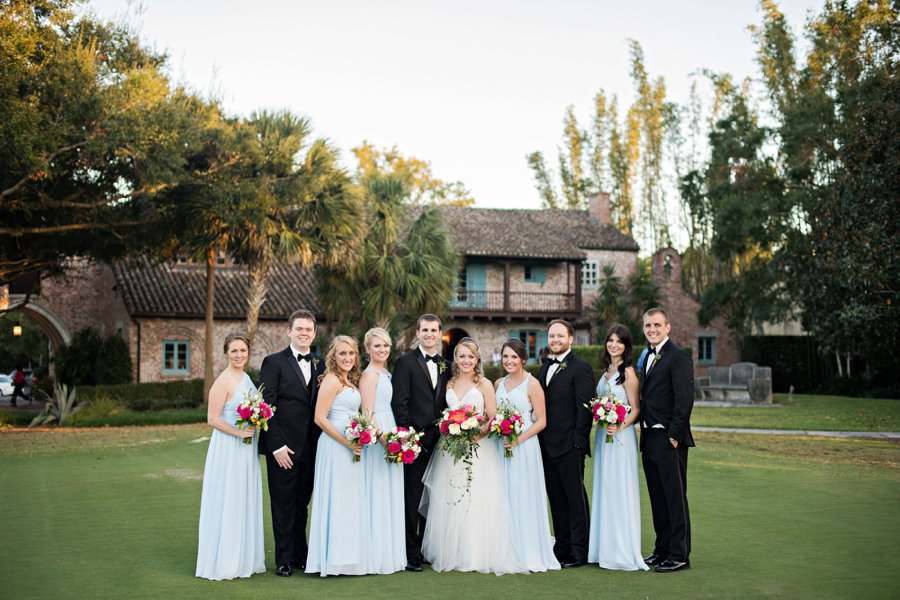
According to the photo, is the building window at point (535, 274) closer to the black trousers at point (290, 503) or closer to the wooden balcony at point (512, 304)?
the wooden balcony at point (512, 304)

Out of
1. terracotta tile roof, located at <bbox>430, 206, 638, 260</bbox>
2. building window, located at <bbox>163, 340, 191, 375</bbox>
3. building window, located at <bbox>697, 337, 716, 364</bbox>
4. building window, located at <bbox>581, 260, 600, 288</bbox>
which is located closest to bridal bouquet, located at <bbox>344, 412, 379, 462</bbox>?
building window, located at <bbox>163, 340, 191, 375</bbox>

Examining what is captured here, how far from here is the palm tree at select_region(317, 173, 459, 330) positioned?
3067 centimetres

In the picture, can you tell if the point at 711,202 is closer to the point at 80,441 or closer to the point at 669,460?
the point at 80,441

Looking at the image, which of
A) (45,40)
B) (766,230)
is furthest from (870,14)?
(45,40)

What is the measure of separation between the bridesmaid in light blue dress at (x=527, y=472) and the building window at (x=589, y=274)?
35.2 meters

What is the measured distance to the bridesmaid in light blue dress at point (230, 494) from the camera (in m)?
7.27

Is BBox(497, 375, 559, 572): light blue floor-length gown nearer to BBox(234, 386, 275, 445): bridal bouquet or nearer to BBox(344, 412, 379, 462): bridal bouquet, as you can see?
BBox(344, 412, 379, 462): bridal bouquet

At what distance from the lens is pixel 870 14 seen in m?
32.6

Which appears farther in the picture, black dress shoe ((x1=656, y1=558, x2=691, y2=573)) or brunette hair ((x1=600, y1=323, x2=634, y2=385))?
brunette hair ((x1=600, y1=323, x2=634, y2=385))

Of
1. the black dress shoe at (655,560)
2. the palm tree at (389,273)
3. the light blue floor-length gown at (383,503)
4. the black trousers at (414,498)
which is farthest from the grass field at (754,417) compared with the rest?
the light blue floor-length gown at (383,503)

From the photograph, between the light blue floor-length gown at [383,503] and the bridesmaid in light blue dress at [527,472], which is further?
the bridesmaid in light blue dress at [527,472]

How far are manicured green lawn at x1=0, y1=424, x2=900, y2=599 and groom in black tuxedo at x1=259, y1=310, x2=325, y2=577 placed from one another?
391 millimetres

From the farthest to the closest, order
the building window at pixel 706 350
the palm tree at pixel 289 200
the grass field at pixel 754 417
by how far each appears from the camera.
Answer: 1. the building window at pixel 706 350
2. the palm tree at pixel 289 200
3. the grass field at pixel 754 417

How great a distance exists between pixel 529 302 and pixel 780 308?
1057cm
